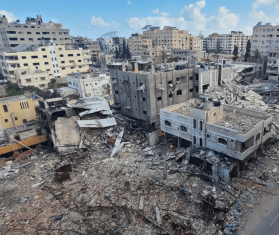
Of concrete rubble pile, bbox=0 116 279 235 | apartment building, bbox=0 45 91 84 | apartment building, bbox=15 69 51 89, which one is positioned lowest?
concrete rubble pile, bbox=0 116 279 235

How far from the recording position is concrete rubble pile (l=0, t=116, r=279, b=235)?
15883mm

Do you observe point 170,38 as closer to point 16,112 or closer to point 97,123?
point 97,123

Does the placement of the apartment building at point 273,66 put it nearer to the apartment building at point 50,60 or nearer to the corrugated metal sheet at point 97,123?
the corrugated metal sheet at point 97,123

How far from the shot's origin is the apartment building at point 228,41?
117 metres

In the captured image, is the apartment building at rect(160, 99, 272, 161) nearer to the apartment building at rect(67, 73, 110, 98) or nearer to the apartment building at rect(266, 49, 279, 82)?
the apartment building at rect(67, 73, 110, 98)

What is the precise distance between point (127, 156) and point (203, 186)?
387 inches

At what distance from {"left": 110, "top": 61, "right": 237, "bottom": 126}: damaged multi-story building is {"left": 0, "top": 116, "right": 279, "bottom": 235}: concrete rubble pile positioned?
21.0ft

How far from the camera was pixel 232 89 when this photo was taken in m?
35.2

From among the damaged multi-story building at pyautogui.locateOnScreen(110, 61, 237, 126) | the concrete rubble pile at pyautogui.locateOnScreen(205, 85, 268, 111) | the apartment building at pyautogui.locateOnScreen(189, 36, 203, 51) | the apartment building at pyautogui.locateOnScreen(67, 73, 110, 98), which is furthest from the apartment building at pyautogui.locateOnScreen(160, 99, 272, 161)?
the apartment building at pyautogui.locateOnScreen(189, 36, 203, 51)

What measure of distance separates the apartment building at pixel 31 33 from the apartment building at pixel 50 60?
9712 millimetres

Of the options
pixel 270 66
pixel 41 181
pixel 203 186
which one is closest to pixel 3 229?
pixel 41 181

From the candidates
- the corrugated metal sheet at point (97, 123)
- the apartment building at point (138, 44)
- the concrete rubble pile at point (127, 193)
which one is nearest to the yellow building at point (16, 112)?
the concrete rubble pile at point (127, 193)

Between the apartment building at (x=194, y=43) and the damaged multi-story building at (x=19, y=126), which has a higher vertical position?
the apartment building at (x=194, y=43)

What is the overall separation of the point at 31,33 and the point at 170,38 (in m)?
60.6
